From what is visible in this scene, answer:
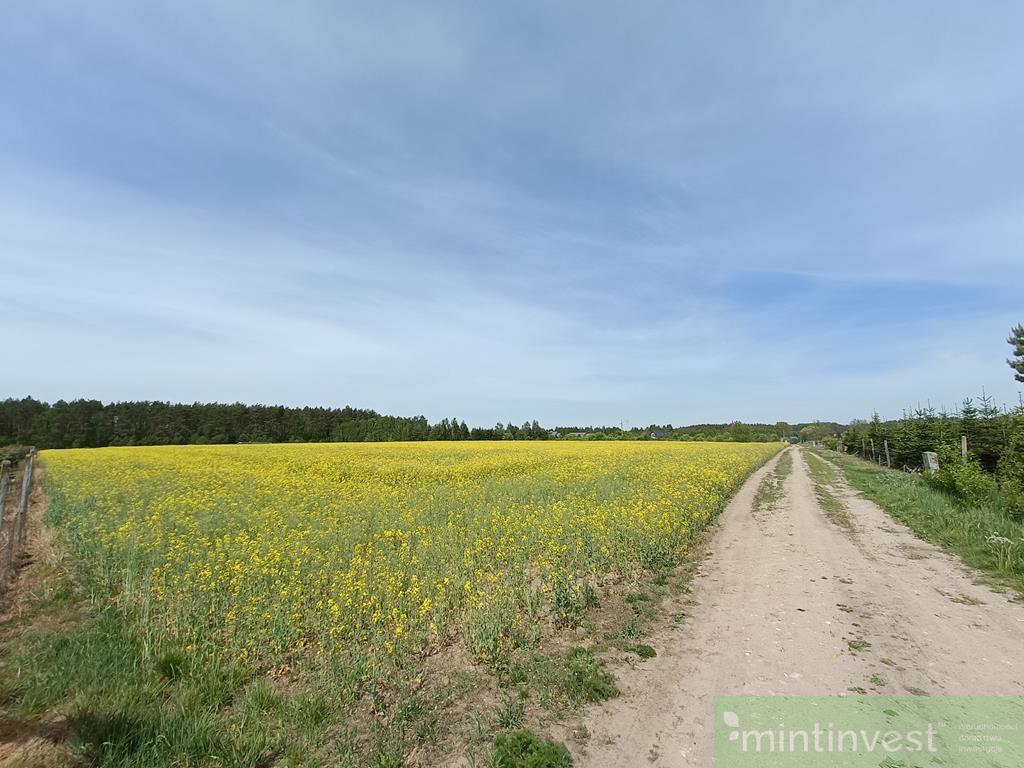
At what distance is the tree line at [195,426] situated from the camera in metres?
71.7

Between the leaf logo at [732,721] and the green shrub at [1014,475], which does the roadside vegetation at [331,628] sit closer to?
the leaf logo at [732,721]

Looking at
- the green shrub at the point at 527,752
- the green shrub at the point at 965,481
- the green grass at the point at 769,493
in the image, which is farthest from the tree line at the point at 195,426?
the green shrub at the point at 527,752

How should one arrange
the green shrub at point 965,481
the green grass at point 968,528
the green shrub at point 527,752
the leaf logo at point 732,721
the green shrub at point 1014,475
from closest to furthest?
the green shrub at point 527,752, the leaf logo at point 732,721, the green grass at point 968,528, the green shrub at point 1014,475, the green shrub at point 965,481

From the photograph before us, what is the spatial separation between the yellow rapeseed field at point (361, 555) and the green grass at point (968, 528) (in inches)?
196

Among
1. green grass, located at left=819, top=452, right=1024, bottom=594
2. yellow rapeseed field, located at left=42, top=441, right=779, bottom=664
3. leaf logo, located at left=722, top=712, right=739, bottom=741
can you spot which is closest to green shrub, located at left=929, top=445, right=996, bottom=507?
green grass, located at left=819, top=452, right=1024, bottom=594

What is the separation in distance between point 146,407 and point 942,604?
103394 millimetres

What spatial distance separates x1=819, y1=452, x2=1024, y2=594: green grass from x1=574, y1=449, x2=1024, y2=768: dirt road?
0.53 meters

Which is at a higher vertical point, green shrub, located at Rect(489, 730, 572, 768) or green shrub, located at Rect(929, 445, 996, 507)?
green shrub, located at Rect(929, 445, 996, 507)

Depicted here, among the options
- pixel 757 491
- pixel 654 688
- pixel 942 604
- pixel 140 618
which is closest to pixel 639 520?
pixel 942 604

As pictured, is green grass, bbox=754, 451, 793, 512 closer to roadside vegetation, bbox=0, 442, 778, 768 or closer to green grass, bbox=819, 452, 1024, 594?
green grass, bbox=819, 452, 1024, 594

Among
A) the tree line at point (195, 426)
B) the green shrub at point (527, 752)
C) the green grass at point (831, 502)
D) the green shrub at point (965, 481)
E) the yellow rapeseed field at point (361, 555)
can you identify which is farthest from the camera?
the tree line at point (195, 426)

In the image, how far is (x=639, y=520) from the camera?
9711 mm
